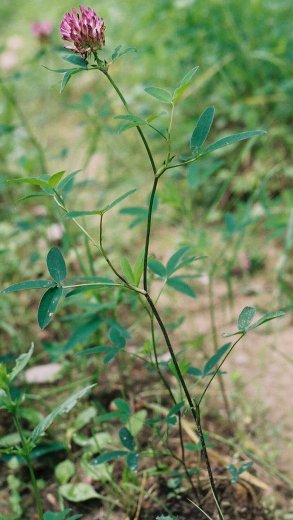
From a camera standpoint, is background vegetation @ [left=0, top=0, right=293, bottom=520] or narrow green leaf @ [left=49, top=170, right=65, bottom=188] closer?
narrow green leaf @ [left=49, top=170, right=65, bottom=188]

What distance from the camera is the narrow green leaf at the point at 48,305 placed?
876mm

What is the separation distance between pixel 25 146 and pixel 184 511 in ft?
7.77

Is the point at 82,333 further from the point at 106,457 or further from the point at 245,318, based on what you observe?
the point at 245,318

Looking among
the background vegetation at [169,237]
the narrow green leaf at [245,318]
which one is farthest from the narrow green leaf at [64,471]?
the narrow green leaf at [245,318]

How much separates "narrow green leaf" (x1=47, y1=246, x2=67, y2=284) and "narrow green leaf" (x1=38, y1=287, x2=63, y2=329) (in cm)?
2

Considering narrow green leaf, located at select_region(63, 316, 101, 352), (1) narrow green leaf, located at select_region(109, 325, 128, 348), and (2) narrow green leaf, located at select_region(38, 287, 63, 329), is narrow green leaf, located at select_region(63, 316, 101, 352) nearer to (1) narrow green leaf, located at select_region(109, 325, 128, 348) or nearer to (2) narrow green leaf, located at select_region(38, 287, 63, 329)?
(1) narrow green leaf, located at select_region(109, 325, 128, 348)

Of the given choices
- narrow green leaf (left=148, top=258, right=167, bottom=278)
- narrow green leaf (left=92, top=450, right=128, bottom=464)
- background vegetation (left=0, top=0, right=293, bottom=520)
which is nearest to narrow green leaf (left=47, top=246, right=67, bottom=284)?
background vegetation (left=0, top=0, right=293, bottom=520)

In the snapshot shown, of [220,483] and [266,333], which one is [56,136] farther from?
[220,483]

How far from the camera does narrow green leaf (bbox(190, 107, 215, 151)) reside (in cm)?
91

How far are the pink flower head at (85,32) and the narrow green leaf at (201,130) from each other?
0.67 feet

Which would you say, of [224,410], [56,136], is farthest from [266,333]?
[56,136]

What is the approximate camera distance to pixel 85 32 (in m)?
0.89

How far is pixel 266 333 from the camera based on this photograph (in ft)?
5.69

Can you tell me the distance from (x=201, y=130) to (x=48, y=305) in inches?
15.0
